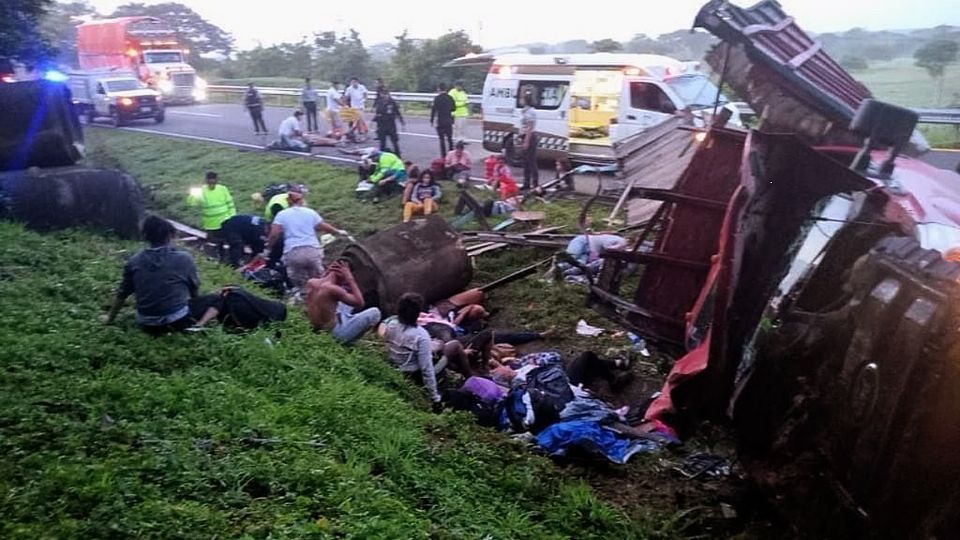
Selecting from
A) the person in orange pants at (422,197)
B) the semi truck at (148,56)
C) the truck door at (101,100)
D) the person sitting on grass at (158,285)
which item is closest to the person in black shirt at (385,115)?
the person in orange pants at (422,197)

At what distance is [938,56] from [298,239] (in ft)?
57.9

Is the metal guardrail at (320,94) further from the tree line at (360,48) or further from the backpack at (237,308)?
the backpack at (237,308)

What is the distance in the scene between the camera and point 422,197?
12.5 metres

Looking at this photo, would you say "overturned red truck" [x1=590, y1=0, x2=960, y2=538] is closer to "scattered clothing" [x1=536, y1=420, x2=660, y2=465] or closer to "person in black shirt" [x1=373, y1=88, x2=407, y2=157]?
"scattered clothing" [x1=536, y1=420, x2=660, y2=465]

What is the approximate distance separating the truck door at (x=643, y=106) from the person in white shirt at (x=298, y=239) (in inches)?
265

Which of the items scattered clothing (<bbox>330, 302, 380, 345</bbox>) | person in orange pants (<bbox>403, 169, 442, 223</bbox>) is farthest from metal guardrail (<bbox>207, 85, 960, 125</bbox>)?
person in orange pants (<bbox>403, 169, 442, 223</bbox>)

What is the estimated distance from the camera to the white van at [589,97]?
13508 mm

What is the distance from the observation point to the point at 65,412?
4.50 metres

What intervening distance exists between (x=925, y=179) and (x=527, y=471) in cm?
338

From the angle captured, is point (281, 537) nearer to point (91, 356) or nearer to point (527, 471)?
point (527, 471)

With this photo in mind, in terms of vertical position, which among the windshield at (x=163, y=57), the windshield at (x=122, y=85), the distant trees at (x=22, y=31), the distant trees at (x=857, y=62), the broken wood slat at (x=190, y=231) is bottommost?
the broken wood slat at (x=190, y=231)

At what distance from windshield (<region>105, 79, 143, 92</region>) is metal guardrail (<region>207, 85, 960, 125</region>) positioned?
17.6 ft

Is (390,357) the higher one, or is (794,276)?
(794,276)

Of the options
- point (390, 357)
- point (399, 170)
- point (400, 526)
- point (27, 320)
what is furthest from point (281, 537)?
point (399, 170)
